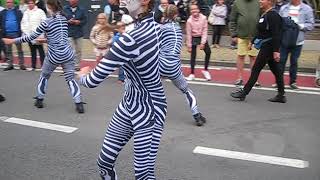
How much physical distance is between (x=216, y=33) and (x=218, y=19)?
1.42ft

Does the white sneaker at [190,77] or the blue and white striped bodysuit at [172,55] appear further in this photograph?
the white sneaker at [190,77]

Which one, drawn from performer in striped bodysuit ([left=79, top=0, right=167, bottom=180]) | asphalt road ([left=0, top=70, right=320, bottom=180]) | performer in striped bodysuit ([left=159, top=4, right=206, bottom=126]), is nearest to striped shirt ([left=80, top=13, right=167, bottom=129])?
performer in striped bodysuit ([left=79, top=0, right=167, bottom=180])

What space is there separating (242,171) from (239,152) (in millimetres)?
591

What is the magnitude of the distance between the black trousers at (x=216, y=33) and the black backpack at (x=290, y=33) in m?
5.26

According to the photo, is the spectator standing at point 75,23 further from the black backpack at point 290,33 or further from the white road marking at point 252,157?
the white road marking at point 252,157

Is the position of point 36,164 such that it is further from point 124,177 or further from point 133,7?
point 133,7

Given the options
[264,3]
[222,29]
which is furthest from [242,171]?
[222,29]

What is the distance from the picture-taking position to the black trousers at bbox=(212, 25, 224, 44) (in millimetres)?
14269

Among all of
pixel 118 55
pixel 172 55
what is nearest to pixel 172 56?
pixel 172 55

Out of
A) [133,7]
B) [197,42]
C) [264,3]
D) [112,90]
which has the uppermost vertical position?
[133,7]

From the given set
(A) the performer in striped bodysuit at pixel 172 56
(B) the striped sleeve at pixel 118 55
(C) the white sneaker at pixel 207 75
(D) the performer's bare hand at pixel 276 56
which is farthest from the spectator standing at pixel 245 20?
(B) the striped sleeve at pixel 118 55

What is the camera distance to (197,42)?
998 cm

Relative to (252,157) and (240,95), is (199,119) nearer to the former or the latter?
(252,157)

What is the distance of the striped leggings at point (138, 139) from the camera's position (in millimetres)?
3354
